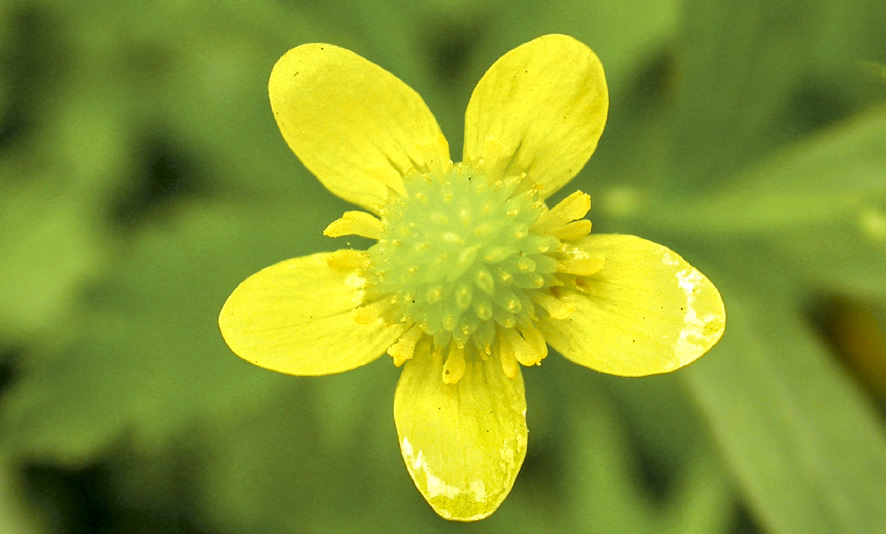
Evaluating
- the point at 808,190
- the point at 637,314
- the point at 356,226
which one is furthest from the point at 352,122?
the point at 808,190

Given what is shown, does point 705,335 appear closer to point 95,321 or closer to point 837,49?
point 837,49

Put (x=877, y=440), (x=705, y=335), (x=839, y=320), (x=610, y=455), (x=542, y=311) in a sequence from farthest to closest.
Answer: (x=610, y=455) < (x=839, y=320) < (x=877, y=440) < (x=542, y=311) < (x=705, y=335)

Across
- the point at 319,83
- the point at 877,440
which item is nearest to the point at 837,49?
the point at 877,440

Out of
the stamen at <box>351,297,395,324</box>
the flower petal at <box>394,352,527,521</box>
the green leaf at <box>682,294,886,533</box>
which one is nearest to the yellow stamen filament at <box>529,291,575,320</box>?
the flower petal at <box>394,352,527,521</box>

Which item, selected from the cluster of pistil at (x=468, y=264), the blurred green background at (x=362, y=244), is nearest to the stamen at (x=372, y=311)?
the cluster of pistil at (x=468, y=264)

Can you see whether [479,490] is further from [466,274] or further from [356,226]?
[356,226]
